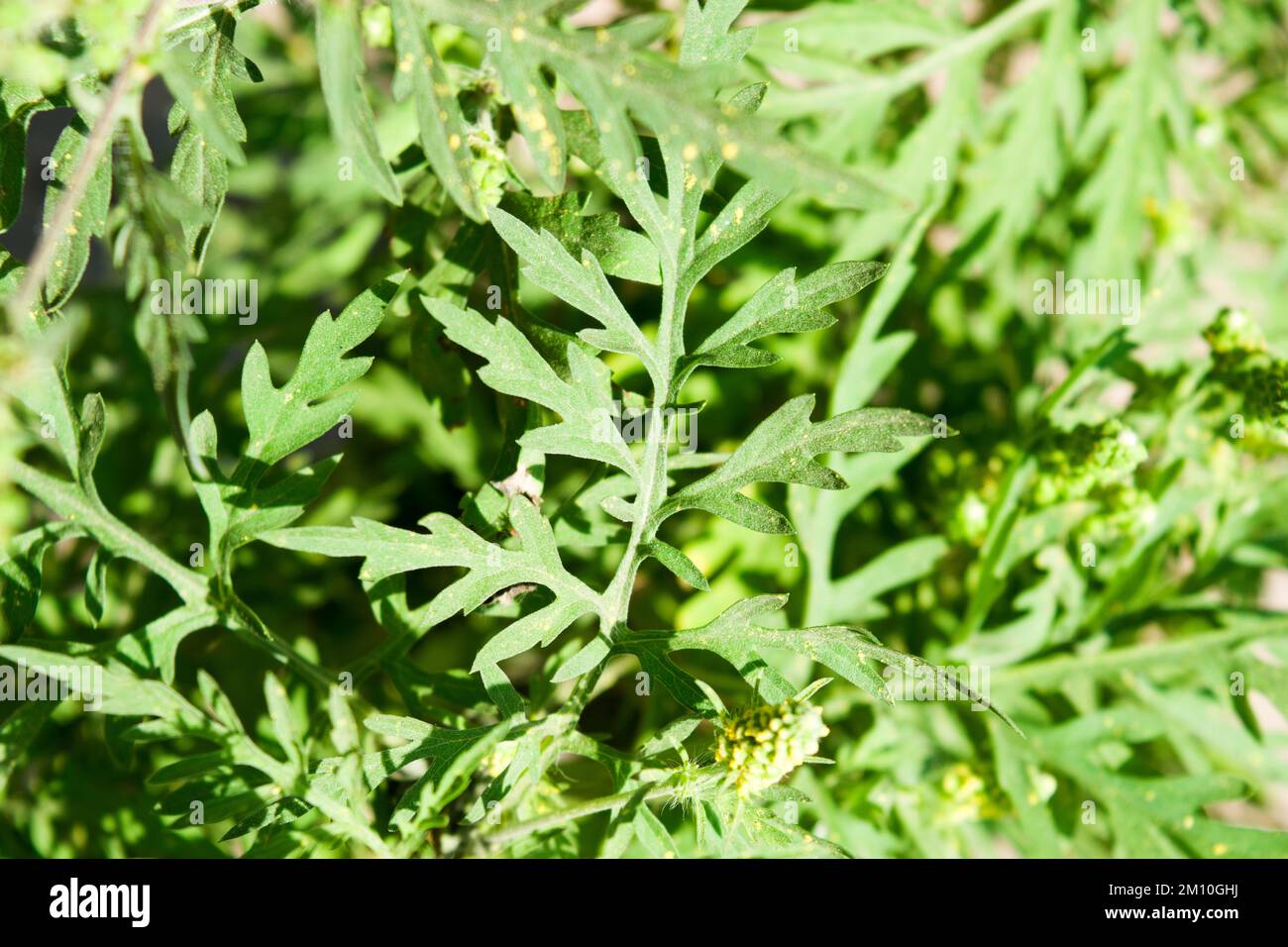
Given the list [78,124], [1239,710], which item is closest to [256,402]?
[78,124]

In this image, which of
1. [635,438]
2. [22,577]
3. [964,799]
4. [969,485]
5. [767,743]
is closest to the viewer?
[767,743]

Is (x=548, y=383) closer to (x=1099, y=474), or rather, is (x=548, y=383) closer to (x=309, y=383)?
(x=309, y=383)

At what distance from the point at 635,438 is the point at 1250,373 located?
0.72m

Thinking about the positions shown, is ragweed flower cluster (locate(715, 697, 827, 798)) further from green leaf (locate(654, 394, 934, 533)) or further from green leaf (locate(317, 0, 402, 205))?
green leaf (locate(317, 0, 402, 205))

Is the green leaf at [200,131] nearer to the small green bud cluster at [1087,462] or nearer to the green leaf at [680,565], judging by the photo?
the green leaf at [680,565]

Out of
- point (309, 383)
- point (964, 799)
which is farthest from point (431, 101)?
point (964, 799)

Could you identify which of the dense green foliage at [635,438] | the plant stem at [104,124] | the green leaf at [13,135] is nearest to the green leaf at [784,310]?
the dense green foliage at [635,438]

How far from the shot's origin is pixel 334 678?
3.38ft

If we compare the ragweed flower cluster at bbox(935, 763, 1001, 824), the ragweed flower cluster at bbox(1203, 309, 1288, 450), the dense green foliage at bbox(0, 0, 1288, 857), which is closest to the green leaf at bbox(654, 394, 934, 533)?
the dense green foliage at bbox(0, 0, 1288, 857)

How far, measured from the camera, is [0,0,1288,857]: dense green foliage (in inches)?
31.8

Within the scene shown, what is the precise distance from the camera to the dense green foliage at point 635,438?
81cm

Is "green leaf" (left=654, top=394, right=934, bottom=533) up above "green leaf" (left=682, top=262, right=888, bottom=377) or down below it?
below

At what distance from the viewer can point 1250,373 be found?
1082 millimetres
